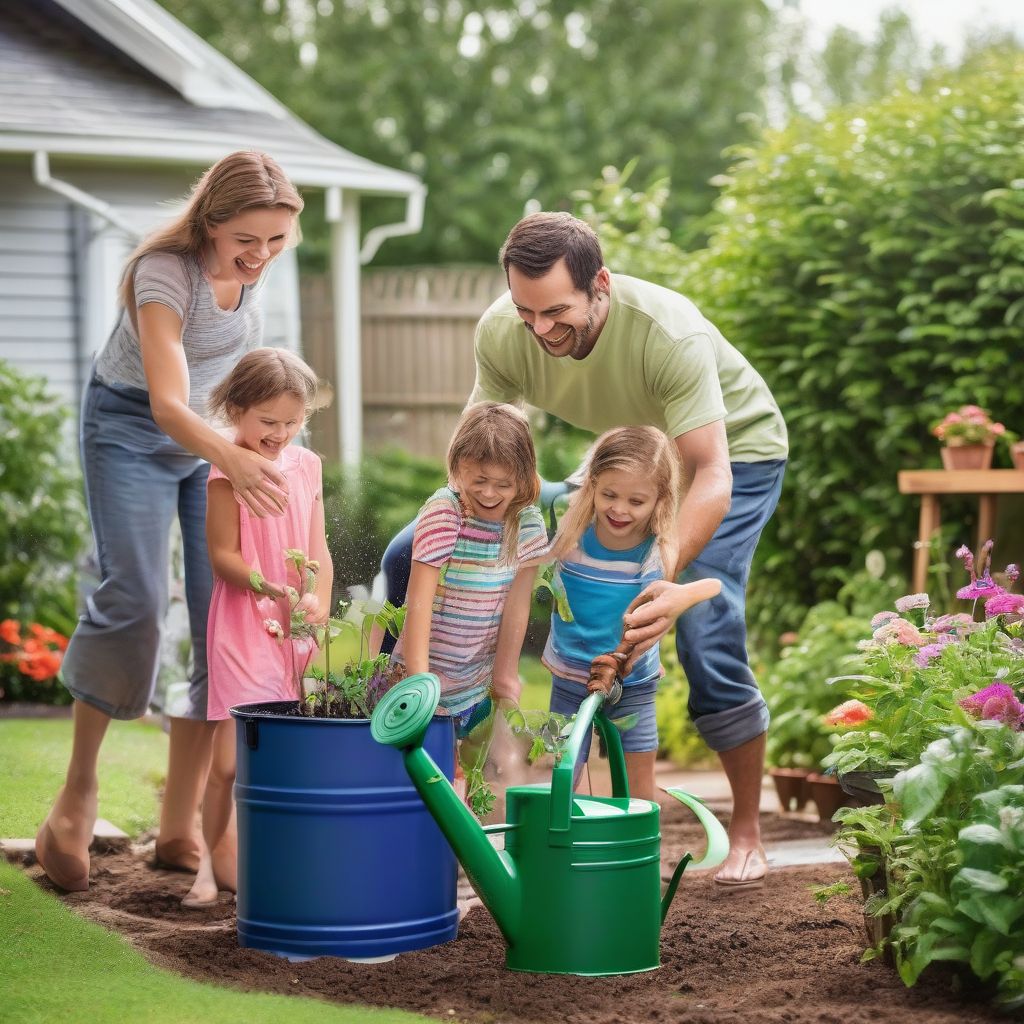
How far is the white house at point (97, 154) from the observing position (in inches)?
274

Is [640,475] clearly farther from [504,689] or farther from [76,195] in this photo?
[76,195]

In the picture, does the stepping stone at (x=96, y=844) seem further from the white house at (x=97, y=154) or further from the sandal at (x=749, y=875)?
the white house at (x=97, y=154)

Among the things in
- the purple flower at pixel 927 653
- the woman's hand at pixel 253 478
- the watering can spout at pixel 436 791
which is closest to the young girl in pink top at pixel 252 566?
the woman's hand at pixel 253 478

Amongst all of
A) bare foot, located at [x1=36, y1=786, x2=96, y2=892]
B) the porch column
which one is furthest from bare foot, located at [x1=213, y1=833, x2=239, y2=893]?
the porch column

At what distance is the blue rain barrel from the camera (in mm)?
2547

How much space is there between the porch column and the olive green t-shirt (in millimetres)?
4779

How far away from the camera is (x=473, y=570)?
3.00 m

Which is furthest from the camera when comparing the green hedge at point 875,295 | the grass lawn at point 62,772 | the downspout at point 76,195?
the downspout at point 76,195

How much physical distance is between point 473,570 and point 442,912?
2.27 ft

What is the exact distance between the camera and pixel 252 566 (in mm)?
3031

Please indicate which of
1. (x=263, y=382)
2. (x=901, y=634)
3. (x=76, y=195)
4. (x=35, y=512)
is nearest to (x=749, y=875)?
(x=901, y=634)

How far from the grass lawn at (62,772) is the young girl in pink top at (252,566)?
2.57 feet

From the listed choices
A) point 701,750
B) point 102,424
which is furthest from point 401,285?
point 102,424

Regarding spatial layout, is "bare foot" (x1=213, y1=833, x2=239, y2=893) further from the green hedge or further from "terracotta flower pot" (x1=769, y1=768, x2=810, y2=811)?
the green hedge
